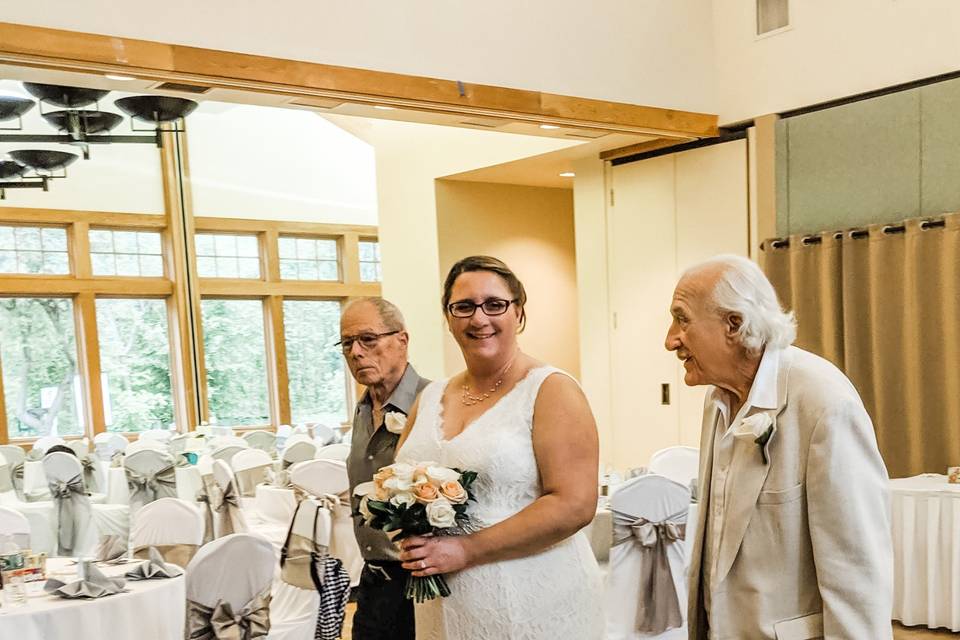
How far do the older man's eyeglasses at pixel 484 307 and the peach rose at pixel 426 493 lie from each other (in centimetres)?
43

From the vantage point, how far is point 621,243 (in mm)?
8672

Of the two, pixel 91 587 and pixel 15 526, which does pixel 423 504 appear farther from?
pixel 15 526

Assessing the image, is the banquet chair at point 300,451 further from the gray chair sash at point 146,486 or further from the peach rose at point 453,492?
the peach rose at point 453,492

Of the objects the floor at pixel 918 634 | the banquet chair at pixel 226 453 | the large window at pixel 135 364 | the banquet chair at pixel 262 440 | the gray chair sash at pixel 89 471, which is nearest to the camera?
the floor at pixel 918 634

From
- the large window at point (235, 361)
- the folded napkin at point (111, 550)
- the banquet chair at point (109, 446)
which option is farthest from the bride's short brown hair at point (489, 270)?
the large window at point (235, 361)

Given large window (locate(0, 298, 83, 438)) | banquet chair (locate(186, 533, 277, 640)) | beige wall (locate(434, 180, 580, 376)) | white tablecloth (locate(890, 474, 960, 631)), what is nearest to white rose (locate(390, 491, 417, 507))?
banquet chair (locate(186, 533, 277, 640))

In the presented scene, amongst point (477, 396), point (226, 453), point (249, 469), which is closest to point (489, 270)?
point (477, 396)

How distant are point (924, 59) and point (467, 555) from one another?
5.78 metres

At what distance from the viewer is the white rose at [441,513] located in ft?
6.86

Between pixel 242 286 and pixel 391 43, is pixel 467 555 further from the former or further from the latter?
pixel 242 286

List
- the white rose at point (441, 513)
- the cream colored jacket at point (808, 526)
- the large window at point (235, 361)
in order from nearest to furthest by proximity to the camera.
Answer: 1. the cream colored jacket at point (808, 526)
2. the white rose at point (441, 513)
3. the large window at point (235, 361)

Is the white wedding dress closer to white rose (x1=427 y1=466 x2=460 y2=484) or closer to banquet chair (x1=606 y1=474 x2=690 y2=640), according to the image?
white rose (x1=427 y1=466 x2=460 y2=484)

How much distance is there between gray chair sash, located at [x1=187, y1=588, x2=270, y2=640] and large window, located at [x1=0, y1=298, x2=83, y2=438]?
9189 mm

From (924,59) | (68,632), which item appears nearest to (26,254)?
(68,632)
